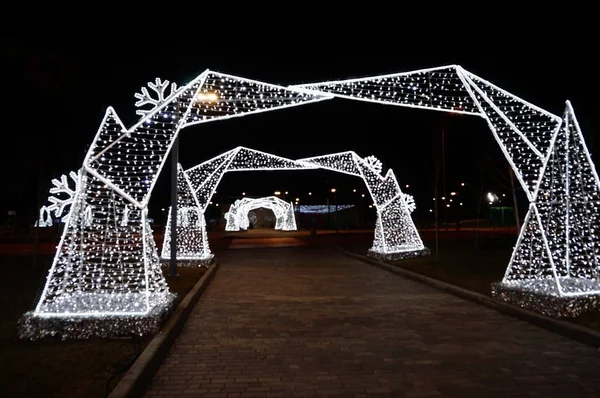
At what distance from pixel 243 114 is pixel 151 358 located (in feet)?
14.8

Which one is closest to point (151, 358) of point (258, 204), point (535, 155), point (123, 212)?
point (123, 212)

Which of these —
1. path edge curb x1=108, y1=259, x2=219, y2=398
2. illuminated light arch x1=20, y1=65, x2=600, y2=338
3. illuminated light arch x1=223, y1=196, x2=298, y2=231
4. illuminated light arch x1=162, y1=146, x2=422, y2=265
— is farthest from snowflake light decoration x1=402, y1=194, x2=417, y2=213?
illuminated light arch x1=223, y1=196, x2=298, y2=231

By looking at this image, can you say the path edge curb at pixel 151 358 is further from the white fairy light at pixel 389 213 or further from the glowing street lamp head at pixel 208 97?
the white fairy light at pixel 389 213

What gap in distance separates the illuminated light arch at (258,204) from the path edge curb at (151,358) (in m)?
39.8

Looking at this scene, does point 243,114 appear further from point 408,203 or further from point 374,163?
point 408,203

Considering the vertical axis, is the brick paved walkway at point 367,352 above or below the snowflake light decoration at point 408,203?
below

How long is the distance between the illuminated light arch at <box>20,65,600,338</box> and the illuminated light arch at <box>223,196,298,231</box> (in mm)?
40147

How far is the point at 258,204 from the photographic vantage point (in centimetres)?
5325

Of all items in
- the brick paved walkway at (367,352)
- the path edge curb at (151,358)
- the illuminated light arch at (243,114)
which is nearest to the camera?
the path edge curb at (151,358)

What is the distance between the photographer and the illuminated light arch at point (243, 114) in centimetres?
732

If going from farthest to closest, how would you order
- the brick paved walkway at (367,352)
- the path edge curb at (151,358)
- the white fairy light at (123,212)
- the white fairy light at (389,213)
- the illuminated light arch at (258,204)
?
1. the illuminated light arch at (258,204)
2. the white fairy light at (389,213)
3. the white fairy light at (123,212)
4. the brick paved walkway at (367,352)
5. the path edge curb at (151,358)

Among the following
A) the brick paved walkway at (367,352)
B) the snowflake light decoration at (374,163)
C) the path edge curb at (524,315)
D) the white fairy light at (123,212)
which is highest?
the snowflake light decoration at (374,163)

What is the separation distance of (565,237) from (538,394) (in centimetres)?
454

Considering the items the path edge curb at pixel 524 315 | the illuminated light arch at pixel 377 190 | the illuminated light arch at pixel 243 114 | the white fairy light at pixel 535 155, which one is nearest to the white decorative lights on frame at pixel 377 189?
the illuminated light arch at pixel 377 190
